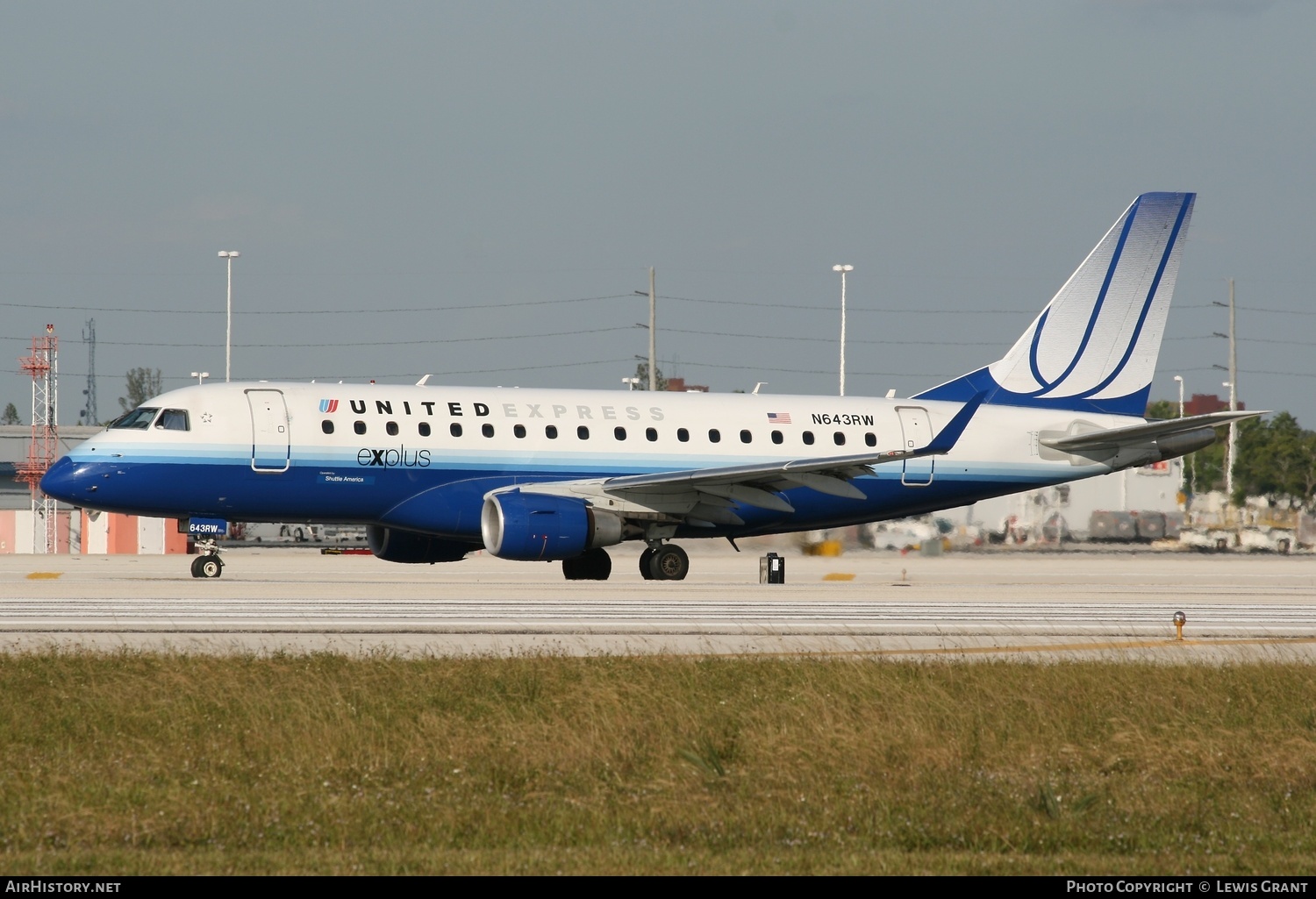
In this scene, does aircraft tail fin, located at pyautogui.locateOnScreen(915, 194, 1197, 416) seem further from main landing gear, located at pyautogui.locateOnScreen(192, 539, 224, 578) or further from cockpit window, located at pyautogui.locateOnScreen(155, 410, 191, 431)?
cockpit window, located at pyautogui.locateOnScreen(155, 410, 191, 431)

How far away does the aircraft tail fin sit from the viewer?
3978 centimetres

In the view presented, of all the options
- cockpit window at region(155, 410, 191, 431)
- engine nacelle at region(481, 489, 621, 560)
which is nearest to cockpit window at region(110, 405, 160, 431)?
cockpit window at region(155, 410, 191, 431)

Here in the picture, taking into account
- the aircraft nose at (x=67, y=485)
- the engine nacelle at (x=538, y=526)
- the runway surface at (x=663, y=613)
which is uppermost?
the aircraft nose at (x=67, y=485)

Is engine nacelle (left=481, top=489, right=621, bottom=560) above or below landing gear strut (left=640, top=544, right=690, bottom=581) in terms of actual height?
above

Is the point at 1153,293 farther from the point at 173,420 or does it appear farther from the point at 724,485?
the point at 173,420

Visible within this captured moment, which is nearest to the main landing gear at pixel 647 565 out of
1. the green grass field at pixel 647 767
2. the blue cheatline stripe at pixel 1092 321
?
the blue cheatline stripe at pixel 1092 321

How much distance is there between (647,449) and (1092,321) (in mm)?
12708

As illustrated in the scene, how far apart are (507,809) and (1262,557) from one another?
52800mm

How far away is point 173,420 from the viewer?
32375 mm

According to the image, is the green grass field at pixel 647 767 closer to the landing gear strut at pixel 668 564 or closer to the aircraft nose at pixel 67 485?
the aircraft nose at pixel 67 485

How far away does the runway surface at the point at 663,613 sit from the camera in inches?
721

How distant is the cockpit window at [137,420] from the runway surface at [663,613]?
3205 millimetres

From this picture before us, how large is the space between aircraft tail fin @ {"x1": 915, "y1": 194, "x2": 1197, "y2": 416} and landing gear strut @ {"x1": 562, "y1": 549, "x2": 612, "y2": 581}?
975 cm

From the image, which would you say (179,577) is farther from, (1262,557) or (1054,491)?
(1262,557)
